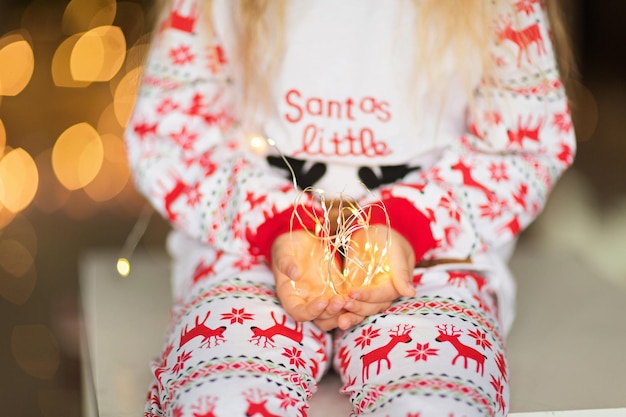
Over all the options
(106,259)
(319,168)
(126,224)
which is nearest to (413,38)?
(319,168)

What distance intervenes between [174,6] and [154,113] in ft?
0.40

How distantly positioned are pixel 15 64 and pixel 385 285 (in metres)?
1.83

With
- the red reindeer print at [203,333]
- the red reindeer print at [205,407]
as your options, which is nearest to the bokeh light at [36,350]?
the red reindeer print at [203,333]

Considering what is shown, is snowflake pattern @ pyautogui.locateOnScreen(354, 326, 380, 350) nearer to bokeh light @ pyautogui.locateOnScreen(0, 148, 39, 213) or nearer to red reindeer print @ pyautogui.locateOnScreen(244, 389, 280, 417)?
red reindeer print @ pyautogui.locateOnScreen(244, 389, 280, 417)

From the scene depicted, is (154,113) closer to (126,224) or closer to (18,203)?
(126,224)

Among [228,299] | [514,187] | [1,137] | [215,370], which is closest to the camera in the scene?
[215,370]

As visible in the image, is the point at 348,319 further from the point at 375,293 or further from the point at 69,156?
the point at 69,156

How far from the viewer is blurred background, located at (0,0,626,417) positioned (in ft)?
4.98

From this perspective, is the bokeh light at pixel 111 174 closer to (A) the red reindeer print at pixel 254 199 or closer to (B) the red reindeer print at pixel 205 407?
(A) the red reindeer print at pixel 254 199

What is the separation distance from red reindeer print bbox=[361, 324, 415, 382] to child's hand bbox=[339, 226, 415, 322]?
0.03 meters

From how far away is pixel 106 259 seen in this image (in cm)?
118

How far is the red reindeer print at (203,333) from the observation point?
0.79m

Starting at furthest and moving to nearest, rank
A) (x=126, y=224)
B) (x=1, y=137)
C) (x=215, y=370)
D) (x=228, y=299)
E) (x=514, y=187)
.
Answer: (x=1, y=137) < (x=126, y=224) < (x=514, y=187) < (x=228, y=299) < (x=215, y=370)

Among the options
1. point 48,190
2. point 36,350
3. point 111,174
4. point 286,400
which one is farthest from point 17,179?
point 286,400
